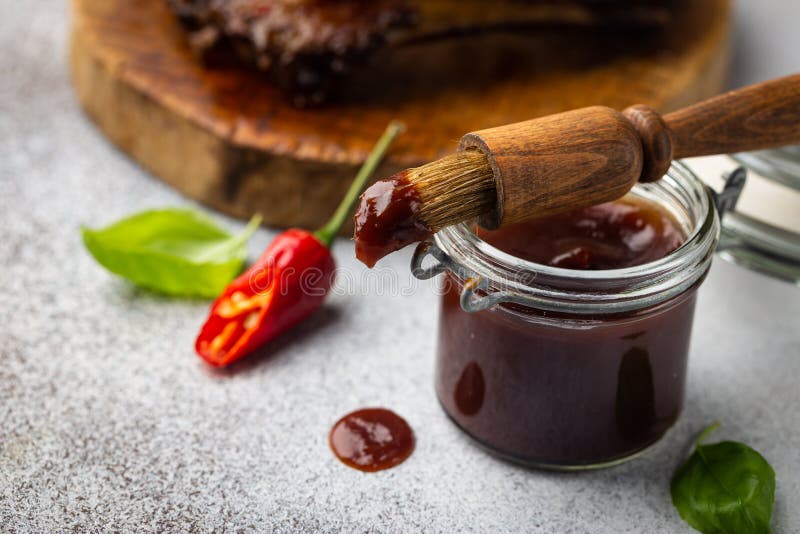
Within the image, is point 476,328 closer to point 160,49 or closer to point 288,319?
point 288,319

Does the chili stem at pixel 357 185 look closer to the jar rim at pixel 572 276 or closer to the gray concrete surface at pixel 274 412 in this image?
the gray concrete surface at pixel 274 412

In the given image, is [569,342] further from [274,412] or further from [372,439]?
[274,412]

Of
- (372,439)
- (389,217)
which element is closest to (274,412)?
(372,439)

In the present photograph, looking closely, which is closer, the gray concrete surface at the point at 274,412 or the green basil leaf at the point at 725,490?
the green basil leaf at the point at 725,490

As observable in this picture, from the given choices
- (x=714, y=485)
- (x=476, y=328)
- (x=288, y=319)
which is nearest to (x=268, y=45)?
(x=288, y=319)

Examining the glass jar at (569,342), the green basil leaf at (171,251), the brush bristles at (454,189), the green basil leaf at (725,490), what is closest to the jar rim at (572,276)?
the glass jar at (569,342)

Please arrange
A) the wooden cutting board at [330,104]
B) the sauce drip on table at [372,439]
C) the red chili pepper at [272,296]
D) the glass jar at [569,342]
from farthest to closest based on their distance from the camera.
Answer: the wooden cutting board at [330,104] → the red chili pepper at [272,296] → the sauce drip on table at [372,439] → the glass jar at [569,342]
